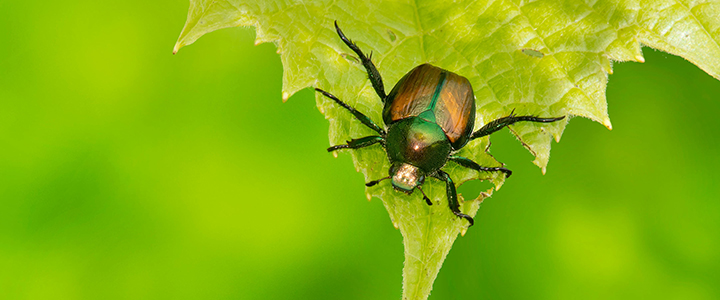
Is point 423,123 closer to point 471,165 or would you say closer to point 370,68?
point 471,165

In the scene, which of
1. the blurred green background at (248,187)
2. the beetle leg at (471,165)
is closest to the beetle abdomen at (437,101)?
the beetle leg at (471,165)

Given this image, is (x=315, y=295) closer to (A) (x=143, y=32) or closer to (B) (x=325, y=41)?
(B) (x=325, y=41)

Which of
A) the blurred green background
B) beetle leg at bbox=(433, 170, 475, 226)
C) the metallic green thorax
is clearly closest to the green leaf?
beetle leg at bbox=(433, 170, 475, 226)

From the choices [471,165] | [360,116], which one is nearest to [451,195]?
[471,165]

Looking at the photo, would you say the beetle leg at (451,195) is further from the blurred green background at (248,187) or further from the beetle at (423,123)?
the blurred green background at (248,187)

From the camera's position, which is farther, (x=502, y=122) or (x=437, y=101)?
(x=437, y=101)

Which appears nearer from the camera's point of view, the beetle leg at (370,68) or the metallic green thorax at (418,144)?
the beetle leg at (370,68)
